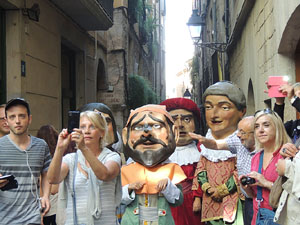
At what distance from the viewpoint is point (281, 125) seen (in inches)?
154

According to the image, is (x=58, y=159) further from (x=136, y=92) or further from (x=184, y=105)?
(x=136, y=92)

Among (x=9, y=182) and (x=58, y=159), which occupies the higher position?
(x=58, y=159)

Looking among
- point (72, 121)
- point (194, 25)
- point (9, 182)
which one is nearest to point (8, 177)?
point (9, 182)

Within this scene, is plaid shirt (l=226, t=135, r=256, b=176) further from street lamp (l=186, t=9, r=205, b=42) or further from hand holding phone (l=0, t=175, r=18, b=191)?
street lamp (l=186, t=9, r=205, b=42)

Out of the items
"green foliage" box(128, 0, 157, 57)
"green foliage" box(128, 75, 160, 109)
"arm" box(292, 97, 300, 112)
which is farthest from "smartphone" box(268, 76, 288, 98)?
"green foliage" box(128, 0, 157, 57)

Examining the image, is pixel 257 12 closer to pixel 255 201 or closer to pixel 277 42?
A: pixel 277 42

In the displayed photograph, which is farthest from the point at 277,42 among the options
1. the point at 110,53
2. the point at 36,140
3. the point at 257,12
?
the point at 110,53

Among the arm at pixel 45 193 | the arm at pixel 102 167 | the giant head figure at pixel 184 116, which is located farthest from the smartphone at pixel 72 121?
the giant head figure at pixel 184 116

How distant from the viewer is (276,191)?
11.3ft

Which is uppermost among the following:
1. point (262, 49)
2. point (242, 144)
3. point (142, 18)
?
point (142, 18)

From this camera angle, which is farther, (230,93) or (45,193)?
(230,93)

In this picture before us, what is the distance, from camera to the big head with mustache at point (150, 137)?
391 centimetres

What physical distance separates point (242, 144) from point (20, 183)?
85.0 inches

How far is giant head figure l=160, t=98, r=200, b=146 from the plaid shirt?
0.56m
